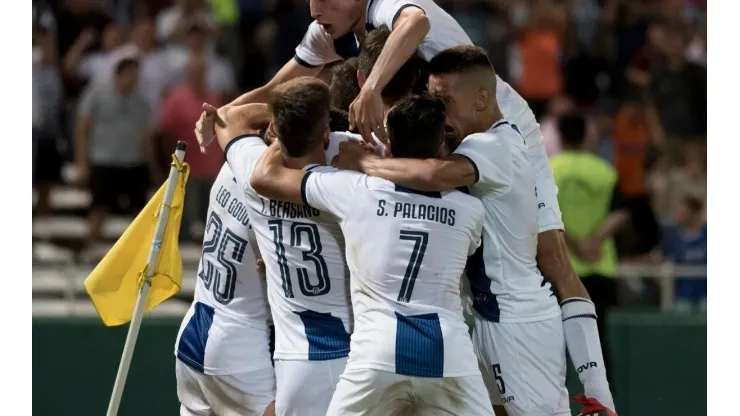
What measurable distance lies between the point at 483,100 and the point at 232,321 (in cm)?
169

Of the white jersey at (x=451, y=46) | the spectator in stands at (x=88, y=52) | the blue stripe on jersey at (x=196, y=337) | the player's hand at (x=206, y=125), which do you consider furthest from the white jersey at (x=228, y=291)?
the spectator in stands at (x=88, y=52)

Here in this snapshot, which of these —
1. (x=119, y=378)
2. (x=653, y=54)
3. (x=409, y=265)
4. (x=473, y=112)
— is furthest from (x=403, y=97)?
(x=653, y=54)

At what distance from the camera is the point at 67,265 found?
449 inches

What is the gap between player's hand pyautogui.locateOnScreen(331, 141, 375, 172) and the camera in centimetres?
574

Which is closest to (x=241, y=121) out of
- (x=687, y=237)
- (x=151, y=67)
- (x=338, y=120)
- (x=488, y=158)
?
(x=338, y=120)

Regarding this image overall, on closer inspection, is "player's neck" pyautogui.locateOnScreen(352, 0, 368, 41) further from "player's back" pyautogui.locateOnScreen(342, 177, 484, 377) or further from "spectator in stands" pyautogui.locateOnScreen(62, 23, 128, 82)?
"spectator in stands" pyautogui.locateOnScreen(62, 23, 128, 82)

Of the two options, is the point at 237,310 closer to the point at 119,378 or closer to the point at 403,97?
the point at 119,378

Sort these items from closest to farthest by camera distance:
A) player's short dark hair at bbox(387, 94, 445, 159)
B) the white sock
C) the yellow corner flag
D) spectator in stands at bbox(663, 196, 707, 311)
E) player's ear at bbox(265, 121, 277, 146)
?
1. player's short dark hair at bbox(387, 94, 445, 159)
2. the white sock
3. player's ear at bbox(265, 121, 277, 146)
4. the yellow corner flag
5. spectator in stands at bbox(663, 196, 707, 311)

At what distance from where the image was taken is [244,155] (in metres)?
6.05

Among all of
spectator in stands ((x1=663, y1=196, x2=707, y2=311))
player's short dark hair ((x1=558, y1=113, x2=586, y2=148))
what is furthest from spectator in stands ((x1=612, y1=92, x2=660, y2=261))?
player's short dark hair ((x1=558, y1=113, x2=586, y2=148))

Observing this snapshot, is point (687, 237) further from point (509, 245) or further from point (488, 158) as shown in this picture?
point (488, 158)

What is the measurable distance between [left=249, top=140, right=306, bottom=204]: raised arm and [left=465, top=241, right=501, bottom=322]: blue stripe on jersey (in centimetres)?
89

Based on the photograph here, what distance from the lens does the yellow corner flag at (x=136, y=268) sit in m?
6.57

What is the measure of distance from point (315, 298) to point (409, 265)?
0.62m
